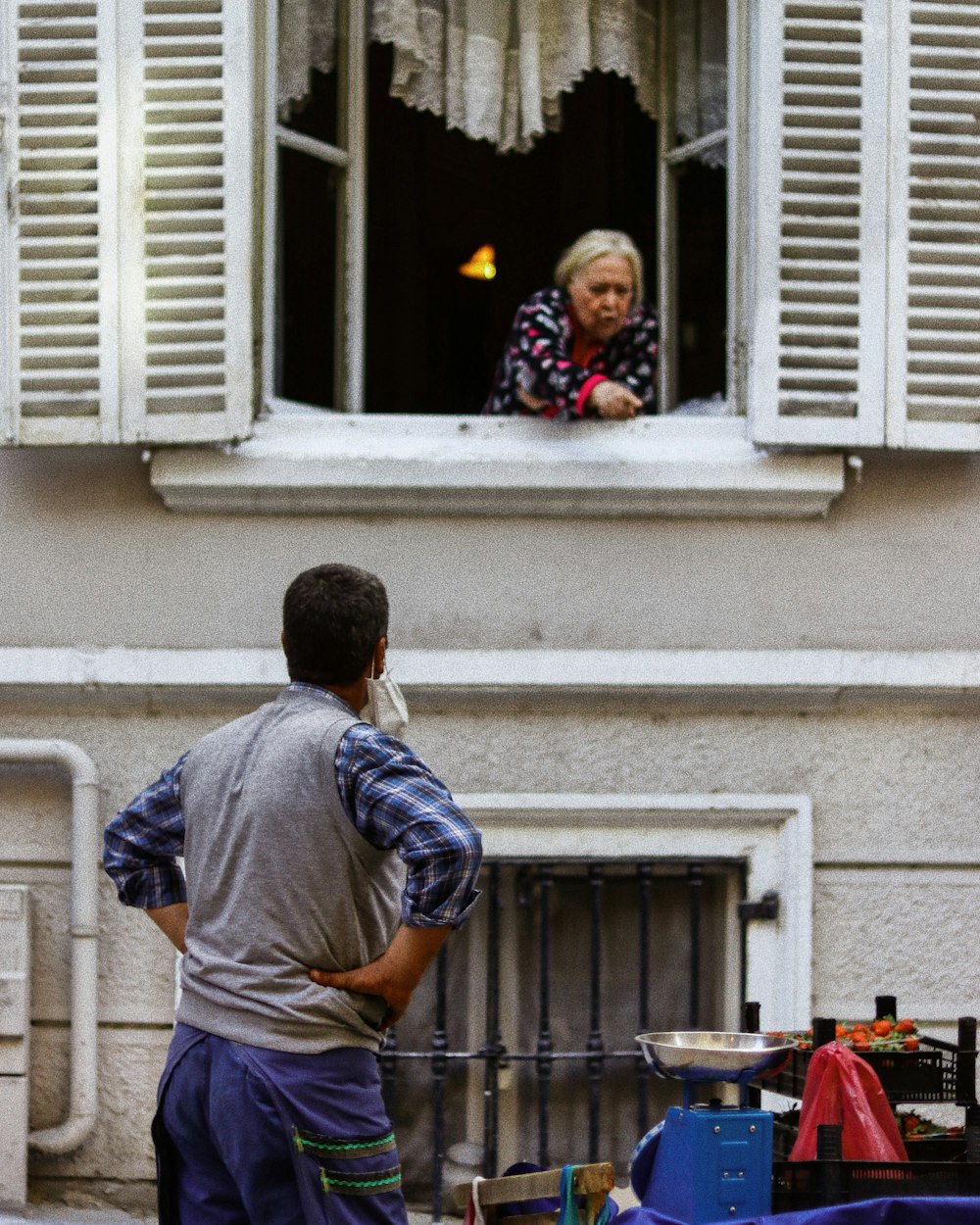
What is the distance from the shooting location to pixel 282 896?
138 inches

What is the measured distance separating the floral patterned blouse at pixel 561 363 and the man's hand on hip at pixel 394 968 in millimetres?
2623

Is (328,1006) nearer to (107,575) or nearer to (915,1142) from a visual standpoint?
(915,1142)

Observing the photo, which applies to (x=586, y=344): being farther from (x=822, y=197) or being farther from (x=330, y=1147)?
(x=330, y=1147)

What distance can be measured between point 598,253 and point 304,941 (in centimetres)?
302

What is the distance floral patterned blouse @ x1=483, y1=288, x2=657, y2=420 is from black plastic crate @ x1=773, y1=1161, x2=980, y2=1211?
2595 millimetres

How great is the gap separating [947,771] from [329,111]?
9.28 ft

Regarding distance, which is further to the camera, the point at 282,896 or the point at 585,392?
the point at 585,392

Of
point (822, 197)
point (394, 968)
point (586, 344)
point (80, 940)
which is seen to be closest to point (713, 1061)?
point (394, 968)

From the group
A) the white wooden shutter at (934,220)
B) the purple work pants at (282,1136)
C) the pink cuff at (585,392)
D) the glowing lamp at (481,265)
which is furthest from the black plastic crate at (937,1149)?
the glowing lamp at (481,265)

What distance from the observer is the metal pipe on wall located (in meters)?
5.59

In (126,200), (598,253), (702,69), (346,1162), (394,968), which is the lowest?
(346,1162)

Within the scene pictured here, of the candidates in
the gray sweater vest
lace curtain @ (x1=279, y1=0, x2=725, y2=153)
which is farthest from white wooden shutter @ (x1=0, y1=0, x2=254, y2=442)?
the gray sweater vest

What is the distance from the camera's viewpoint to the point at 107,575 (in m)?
5.75

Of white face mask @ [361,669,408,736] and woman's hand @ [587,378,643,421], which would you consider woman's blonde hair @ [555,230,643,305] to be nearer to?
woman's hand @ [587,378,643,421]
